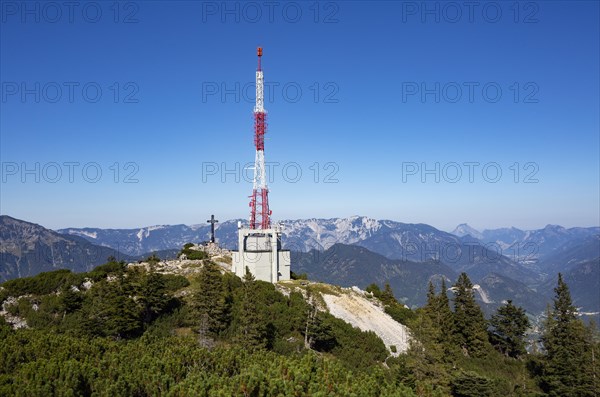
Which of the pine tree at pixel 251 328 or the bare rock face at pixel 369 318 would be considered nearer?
the pine tree at pixel 251 328

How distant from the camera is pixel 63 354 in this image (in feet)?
67.6

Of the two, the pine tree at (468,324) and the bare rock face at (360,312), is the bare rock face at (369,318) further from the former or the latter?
the pine tree at (468,324)

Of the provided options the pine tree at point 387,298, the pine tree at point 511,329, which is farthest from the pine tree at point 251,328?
the pine tree at point 511,329

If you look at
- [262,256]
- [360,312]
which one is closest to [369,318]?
[360,312]

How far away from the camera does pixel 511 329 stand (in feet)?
182

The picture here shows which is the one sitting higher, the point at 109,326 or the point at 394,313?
the point at 109,326

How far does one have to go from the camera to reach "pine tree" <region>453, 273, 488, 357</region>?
5228 centimetres

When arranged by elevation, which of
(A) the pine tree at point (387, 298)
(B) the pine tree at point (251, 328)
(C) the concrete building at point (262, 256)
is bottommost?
(A) the pine tree at point (387, 298)

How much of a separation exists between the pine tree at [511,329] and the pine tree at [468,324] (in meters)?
2.24

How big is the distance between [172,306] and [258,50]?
36.3m

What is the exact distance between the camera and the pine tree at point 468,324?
52281mm

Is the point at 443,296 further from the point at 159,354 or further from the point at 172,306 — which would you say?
the point at 159,354

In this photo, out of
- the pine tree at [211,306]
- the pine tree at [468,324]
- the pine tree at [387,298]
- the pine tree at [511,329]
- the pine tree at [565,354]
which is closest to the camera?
the pine tree at [211,306]

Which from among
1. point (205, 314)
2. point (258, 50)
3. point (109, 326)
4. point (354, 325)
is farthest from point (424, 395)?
point (258, 50)
